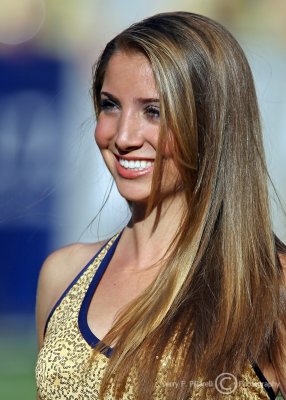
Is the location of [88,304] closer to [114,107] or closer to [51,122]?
[114,107]

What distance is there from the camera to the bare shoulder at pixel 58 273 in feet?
8.05

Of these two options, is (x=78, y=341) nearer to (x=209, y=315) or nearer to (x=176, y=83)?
(x=209, y=315)

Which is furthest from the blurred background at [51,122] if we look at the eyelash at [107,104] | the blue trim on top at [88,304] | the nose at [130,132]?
the nose at [130,132]

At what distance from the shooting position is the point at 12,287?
480cm

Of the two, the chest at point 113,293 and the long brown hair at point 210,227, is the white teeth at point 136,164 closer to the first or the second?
the long brown hair at point 210,227

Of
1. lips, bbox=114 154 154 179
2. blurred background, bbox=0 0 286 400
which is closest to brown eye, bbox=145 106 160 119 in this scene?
lips, bbox=114 154 154 179

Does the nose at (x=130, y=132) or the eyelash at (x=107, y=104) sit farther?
the eyelash at (x=107, y=104)

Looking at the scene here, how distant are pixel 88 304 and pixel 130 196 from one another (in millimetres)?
303

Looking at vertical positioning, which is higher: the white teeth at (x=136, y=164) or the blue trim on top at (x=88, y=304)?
the white teeth at (x=136, y=164)

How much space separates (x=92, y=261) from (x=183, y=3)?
2.74m

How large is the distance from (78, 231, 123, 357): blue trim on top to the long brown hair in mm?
41

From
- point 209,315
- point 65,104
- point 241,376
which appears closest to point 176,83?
point 209,315

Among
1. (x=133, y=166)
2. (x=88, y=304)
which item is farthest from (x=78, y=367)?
(x=133, y=166)

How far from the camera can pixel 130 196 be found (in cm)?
222
